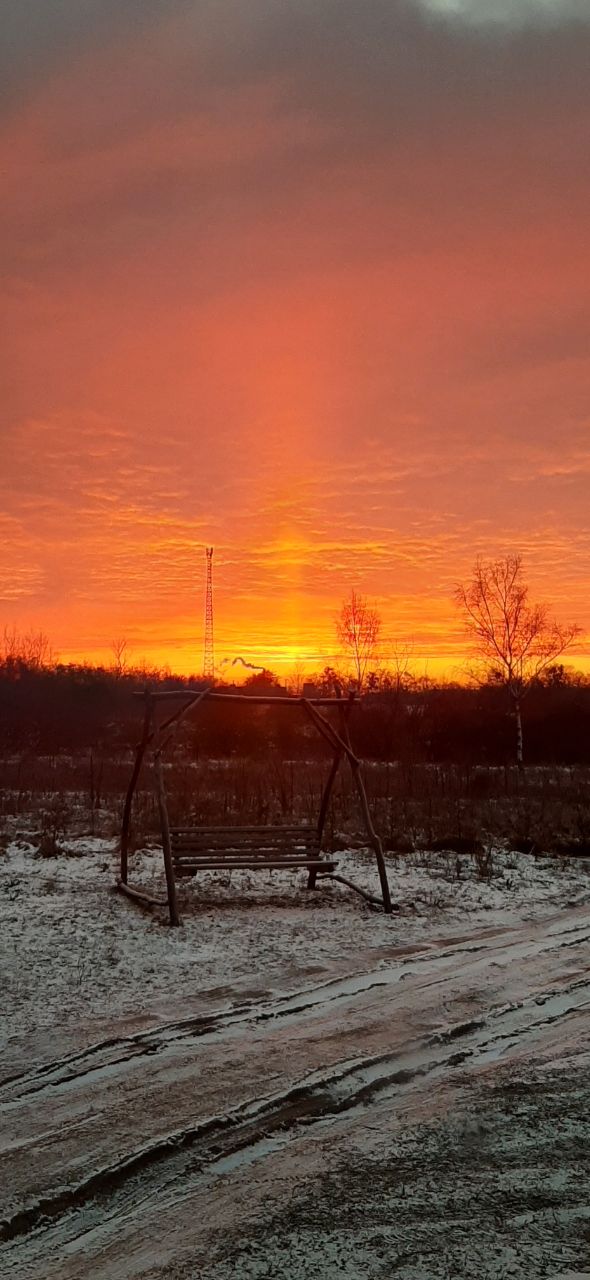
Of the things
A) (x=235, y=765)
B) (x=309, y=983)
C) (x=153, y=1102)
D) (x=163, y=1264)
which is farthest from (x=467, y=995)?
(x=235, y=765)

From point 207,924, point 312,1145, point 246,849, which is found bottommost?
point 312,1145

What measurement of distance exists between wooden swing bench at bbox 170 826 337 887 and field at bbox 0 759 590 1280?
429 mm

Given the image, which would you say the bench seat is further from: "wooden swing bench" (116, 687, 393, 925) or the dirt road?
the dirt road

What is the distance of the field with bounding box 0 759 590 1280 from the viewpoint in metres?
3.23

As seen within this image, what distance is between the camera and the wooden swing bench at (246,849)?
30.8ft

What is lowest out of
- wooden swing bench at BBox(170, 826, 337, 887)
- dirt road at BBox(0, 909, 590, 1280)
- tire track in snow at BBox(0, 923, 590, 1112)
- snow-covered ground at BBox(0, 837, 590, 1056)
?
Result: dirt road at BBox(0, 909, 590, 1280)

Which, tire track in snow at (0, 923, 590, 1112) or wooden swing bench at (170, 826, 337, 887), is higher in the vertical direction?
wooden swing bench at (170, 826, 337, 887)

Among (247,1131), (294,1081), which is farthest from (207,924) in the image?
(247,1131)

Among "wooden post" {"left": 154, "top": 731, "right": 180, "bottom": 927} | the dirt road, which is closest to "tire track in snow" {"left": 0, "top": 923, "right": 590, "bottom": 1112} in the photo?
the dirt road

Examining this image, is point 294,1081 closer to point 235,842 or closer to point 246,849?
point 246,849

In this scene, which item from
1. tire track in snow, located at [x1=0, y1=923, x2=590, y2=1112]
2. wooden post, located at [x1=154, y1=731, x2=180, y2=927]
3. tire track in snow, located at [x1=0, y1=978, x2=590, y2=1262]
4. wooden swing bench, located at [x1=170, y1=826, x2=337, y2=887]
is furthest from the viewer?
wooden swing bench, located at [x1=170, y1=826, x2=337, y2=887]

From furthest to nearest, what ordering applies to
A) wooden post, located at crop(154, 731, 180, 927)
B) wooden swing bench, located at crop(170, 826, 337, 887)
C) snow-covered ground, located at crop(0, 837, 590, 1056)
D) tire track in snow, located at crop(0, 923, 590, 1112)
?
wooden swing bench, located at crop(170, 826, 337, 887)
wooden post, located at crop(154, 731, 180, 927)
snow-covered ground, located at crop(0, 837, 590, 1056)
tire track in snow, located at crop(0, 923, 590, 1112)

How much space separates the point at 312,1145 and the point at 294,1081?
780mm

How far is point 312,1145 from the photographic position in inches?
156
